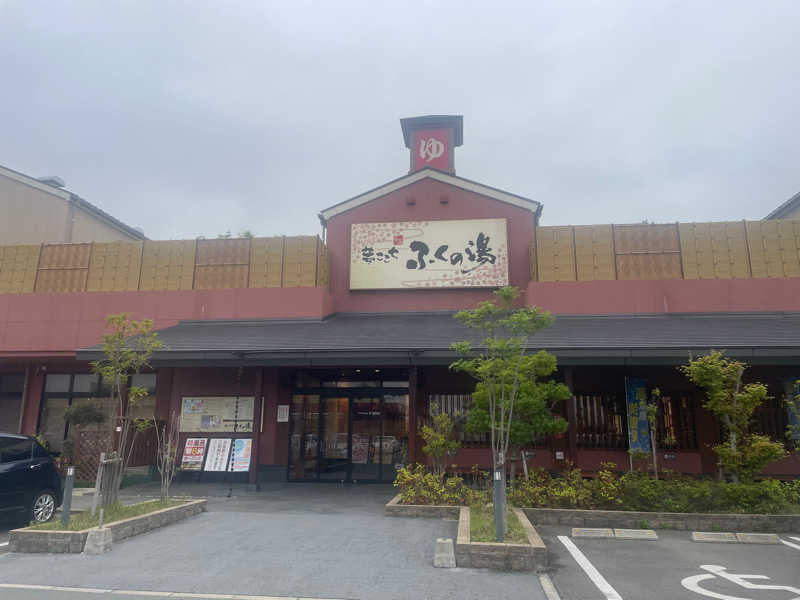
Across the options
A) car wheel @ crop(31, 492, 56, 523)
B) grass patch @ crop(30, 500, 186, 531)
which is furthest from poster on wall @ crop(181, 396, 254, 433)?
car wheel @ crop(31, 492, 56, 523)

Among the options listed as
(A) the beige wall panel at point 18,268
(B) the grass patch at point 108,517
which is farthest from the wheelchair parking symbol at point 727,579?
(A) the beige wall panel at point 18,268

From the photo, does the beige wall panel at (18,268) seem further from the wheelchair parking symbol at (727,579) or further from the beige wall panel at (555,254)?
the wheelchair parking symbol at (727,579)

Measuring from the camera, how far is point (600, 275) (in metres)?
14.8

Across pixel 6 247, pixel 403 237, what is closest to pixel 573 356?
pixel 403 237

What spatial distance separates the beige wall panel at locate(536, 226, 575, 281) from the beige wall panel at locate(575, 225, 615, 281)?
0.20 meters

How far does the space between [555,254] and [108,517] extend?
12.1 meters

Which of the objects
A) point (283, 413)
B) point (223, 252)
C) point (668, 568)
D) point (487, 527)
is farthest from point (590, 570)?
point (223, 252)

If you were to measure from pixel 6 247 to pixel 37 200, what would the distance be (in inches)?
139

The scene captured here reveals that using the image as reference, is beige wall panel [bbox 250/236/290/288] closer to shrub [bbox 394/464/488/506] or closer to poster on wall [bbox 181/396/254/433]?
poster on wall [bbox 181/396/254/433]

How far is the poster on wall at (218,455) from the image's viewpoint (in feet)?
44.7

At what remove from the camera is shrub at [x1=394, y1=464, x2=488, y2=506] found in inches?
381

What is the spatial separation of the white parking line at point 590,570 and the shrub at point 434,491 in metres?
1.85

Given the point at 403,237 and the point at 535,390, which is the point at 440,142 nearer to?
the point at 403,237

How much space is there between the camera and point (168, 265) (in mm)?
16125
